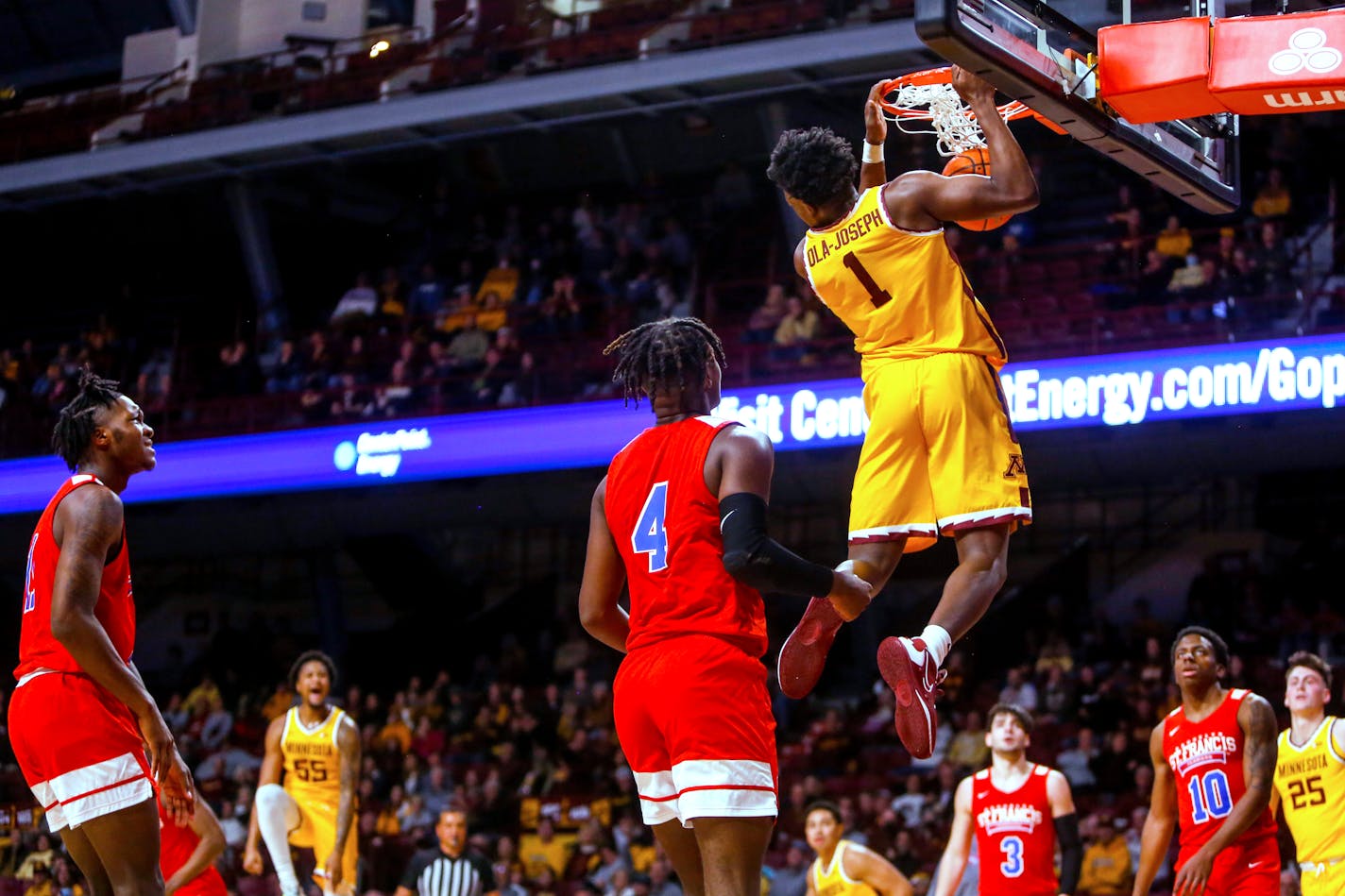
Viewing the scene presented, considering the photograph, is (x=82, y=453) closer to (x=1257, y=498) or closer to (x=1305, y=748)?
(x=1305, y=748)

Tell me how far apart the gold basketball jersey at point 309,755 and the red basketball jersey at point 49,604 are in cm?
529

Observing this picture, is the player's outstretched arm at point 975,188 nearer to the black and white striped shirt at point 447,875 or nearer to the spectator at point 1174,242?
the black and white striped shirt at point 447,875

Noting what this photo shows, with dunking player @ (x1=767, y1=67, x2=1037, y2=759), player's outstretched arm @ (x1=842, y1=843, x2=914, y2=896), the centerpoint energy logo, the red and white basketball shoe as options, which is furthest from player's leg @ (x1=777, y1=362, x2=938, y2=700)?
A: the centerpoint energy logo

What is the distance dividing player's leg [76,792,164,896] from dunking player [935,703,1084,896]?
4.87m

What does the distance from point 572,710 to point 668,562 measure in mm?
13086

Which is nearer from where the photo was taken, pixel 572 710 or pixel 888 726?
pixel 888 726

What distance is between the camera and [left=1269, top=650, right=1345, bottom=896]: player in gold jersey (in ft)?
27.4

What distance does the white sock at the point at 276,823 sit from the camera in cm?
1071

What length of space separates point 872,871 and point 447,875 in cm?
294

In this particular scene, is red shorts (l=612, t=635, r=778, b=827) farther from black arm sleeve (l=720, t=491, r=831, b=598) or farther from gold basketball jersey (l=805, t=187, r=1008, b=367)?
gold basketball jersey (l=805, t=187, r=1008, b=367)

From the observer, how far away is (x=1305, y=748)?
8.50 meters

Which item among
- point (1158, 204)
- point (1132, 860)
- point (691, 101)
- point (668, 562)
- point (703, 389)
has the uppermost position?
point (691, 101)

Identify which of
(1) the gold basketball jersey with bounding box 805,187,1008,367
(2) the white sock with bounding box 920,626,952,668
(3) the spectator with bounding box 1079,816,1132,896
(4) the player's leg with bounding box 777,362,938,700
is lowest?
(3) the spectator with bounding box 1079,816,1132,896

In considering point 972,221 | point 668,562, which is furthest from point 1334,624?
point 668,562
